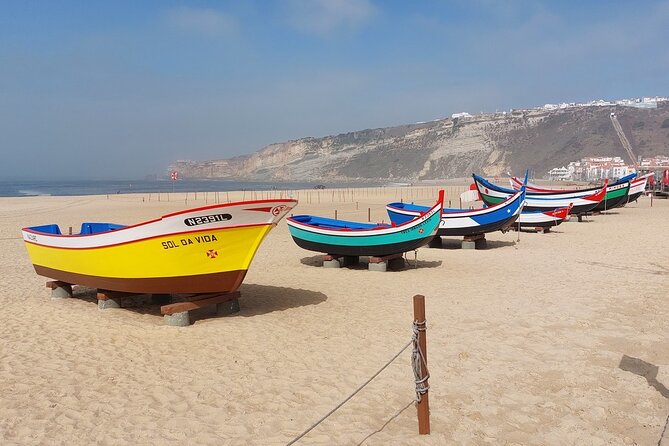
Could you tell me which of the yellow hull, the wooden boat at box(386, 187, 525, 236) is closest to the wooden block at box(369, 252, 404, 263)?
the wooden boat at box(386, 187, 525, 236)

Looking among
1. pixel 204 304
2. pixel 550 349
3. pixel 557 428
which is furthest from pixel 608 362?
pixel 204 304

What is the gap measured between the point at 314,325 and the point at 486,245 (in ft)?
34.6

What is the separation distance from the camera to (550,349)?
712 cm

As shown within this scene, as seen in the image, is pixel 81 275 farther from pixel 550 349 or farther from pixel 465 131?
pixel 465 131

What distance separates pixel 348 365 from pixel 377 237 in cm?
675

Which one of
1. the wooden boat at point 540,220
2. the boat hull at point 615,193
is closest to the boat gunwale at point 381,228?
the wooden boat at point 540,220

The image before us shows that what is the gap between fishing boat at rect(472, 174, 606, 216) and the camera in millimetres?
25719

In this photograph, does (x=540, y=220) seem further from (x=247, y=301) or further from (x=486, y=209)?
(x=247, y=301)

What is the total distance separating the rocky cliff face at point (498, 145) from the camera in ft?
442

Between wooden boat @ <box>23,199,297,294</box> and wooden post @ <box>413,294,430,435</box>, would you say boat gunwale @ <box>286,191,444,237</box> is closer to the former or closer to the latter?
wooden boat @ <box>23,199,297,294</box>

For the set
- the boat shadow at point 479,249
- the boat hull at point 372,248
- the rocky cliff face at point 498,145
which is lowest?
the boat shadow at point 479,249

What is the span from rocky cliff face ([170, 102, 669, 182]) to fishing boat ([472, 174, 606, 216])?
109m

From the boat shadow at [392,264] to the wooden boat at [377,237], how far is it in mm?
486

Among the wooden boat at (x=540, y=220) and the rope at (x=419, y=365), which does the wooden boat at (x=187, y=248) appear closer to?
the rope at (x=419, y=365)
